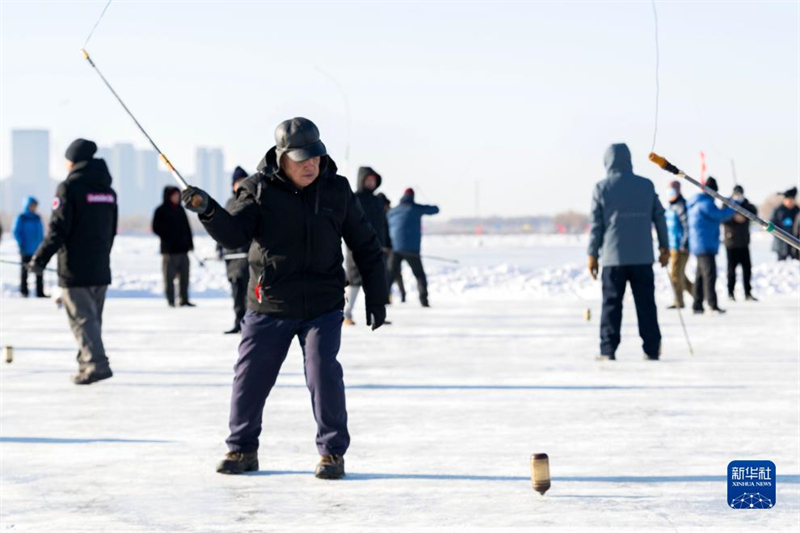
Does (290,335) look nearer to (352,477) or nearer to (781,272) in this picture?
(352,477)

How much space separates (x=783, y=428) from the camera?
8.09 m

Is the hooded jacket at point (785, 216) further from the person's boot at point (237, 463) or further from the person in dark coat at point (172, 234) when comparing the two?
the person's boot at point (237, 463)

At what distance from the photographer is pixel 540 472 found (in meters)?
5.89

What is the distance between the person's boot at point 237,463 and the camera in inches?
261

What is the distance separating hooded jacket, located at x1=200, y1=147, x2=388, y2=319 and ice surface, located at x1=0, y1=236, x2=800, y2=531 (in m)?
0.88

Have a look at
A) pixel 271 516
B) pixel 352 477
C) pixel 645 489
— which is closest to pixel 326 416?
pixel 352 477

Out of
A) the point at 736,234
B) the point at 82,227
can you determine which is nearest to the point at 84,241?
the point at 82,227

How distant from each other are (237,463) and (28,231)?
1748 centimetres


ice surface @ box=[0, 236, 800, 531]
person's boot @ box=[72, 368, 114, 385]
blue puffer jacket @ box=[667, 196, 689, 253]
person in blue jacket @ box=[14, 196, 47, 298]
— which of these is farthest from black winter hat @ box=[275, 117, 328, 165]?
person in blue jacket @ box=[14, 196, 47, 298]

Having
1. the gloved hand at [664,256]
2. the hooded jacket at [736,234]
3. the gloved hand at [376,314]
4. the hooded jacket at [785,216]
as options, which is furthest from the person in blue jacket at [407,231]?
the gloved hand at [376,314]

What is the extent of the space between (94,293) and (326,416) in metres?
4.35

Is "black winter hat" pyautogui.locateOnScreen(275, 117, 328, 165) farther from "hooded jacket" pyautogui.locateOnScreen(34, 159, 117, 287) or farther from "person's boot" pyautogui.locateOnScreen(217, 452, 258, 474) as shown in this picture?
"hooded jacket" pyautogui.locateOnScreen(34, 159, 117, 287)

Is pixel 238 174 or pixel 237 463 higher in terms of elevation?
pixel 238 174

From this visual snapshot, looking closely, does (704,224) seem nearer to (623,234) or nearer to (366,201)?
(366,201)
